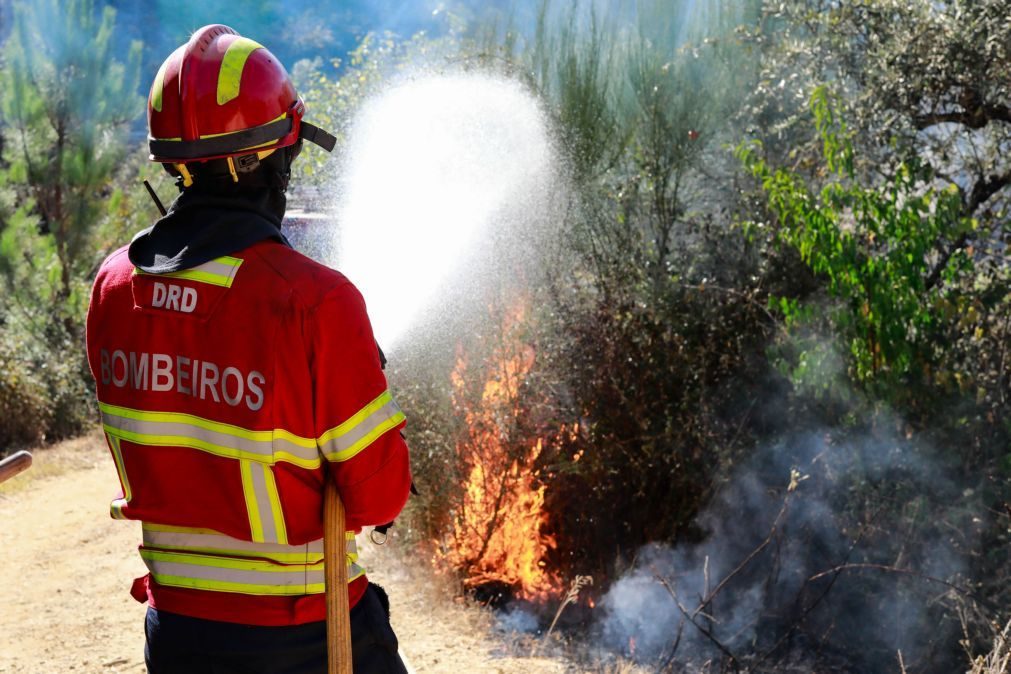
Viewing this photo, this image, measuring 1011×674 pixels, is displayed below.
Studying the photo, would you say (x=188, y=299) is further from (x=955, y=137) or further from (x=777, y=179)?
(x=955, y=137)

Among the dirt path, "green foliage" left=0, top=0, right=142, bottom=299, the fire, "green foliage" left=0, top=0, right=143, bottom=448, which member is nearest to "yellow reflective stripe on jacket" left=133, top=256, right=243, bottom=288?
the dirt path

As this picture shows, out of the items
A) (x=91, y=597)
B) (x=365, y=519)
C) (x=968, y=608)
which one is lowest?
(x=91, y=597)

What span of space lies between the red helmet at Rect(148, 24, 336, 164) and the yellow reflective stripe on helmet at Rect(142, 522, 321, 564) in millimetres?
732

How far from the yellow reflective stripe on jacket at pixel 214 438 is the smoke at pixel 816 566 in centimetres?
366

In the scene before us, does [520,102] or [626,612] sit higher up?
[520,102]

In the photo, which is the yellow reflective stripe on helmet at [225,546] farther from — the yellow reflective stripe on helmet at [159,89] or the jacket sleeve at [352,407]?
the yellow reflective stripe on helmet at [159,89]

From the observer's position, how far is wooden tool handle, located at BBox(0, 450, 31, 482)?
2514 mm

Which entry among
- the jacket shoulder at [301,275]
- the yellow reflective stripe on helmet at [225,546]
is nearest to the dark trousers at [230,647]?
the yellow reflective stripe on helmet at [225,546]

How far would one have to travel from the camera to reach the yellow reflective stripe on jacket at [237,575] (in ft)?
6.13

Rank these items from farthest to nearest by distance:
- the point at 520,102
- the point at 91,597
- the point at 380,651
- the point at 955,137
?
the point at 520,102 → the point at 955,137 → the point at 91,597 → the point at 380,651

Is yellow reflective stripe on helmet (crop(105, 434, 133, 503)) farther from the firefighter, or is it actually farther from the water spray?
the water spray

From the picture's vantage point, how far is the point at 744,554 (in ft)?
19.4

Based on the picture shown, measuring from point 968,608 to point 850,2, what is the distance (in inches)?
134

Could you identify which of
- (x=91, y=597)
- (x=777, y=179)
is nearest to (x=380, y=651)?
(x=777, y=179)
